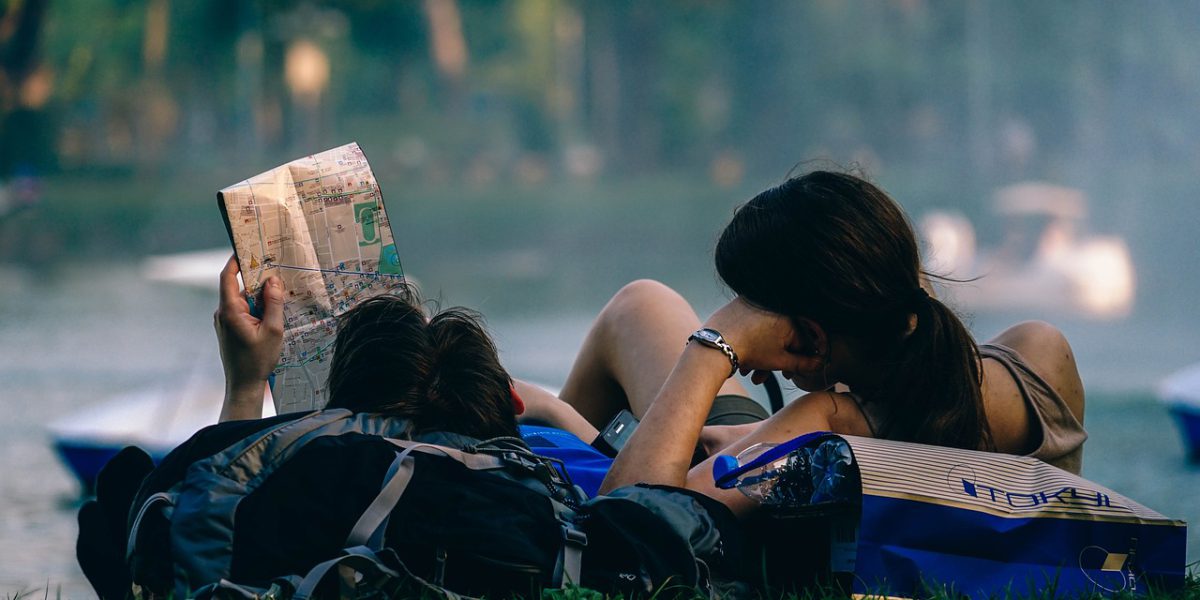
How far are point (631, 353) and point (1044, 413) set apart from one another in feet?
2.43

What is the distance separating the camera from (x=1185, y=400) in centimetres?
598

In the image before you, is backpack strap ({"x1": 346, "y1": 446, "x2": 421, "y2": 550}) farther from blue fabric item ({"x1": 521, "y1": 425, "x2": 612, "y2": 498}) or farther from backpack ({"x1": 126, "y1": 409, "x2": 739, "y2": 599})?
blue fabric item ({"x1": 521, "y1": 425, "x2": 612, "y2": 498})

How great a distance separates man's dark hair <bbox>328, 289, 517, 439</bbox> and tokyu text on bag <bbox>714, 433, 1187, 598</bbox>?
12.2 inches

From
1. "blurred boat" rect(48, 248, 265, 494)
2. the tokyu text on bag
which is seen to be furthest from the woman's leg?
"blurred boat" rect(48, 248, 265, 494)

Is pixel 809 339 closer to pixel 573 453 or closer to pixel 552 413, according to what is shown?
pixel 573 453

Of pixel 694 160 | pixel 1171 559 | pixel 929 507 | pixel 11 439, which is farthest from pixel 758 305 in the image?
pixel 694 160

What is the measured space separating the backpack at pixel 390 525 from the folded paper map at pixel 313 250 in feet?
1.07

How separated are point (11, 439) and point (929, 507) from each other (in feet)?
25.4

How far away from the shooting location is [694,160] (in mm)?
19766

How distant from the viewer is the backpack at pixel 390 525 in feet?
4.60

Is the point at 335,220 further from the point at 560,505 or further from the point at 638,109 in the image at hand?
the point at 638,109

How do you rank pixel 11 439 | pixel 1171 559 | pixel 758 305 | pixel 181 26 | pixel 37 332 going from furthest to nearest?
pixel 181 26 < pixel 37 332 < pixel 11 439 < pixel 758 305 < pixel 1171 559

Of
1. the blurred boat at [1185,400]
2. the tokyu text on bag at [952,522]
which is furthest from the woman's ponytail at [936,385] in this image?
the blurred boat at [1185,400]

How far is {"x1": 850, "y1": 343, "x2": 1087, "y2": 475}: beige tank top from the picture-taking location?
5.84 feet
